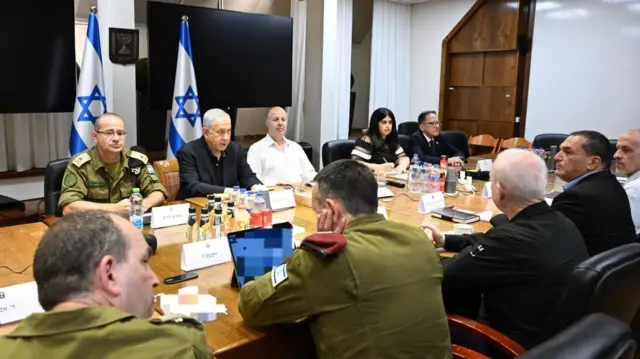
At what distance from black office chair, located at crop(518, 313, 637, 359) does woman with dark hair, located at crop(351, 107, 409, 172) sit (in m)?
3.73

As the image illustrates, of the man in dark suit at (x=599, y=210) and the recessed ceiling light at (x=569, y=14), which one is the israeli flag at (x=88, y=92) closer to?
the man in dark suit at (x=599, y=210)

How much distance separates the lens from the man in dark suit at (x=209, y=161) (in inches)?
128

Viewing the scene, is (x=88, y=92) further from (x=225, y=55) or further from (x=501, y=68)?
(x=501, y=68)

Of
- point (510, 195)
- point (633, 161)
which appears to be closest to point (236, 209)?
point (510, 195)

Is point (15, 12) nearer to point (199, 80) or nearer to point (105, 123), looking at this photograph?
point (199, 80)

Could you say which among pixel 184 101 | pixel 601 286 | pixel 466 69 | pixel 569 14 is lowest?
pixel 601 286

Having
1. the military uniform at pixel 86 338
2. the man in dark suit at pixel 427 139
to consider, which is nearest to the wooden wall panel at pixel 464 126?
the man in dark suit at pixel 427 139

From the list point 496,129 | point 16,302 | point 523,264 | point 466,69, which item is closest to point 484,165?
point 523,264

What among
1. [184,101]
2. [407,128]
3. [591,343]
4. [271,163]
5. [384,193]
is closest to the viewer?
[591,343]

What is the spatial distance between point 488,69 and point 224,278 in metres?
5.96

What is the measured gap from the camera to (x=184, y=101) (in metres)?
4.54

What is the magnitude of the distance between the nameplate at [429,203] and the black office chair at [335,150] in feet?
5.46

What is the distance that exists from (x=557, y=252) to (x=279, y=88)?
4212 millimetres

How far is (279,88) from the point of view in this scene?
5.55 metres
